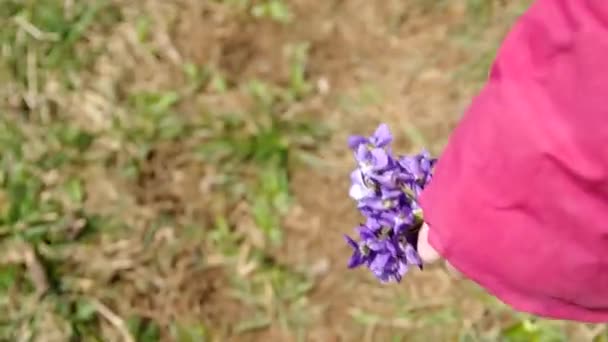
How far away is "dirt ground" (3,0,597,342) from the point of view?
Result: 62.7 inches

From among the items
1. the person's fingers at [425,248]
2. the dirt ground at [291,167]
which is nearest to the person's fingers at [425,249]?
the person's fingers at [425,248]

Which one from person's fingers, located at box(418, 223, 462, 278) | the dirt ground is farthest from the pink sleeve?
the dirt ground

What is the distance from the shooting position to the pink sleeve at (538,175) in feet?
1.86

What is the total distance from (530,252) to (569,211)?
4 cm

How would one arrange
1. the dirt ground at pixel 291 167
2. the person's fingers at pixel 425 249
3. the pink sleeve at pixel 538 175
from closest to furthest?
the pink sleeve at pixel 538 175, the person's fingers at pixel 425 249, the dirt ground at pixel 291 167

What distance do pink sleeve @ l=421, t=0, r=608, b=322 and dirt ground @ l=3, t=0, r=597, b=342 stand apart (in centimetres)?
93

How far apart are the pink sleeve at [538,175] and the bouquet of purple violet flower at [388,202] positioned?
14 cm

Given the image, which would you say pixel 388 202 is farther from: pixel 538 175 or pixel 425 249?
pixel 538 175

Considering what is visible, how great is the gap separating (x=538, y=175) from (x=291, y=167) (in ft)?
3.66

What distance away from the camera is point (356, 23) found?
71.5 inches

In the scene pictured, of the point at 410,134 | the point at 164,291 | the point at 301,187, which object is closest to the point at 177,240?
the point at 164,291

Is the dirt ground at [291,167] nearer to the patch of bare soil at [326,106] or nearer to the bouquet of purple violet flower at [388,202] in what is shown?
the patch of bare soil at [326,106]

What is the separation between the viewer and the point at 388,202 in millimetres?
806

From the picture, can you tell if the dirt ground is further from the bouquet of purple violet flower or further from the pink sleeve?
the pink sleeve
